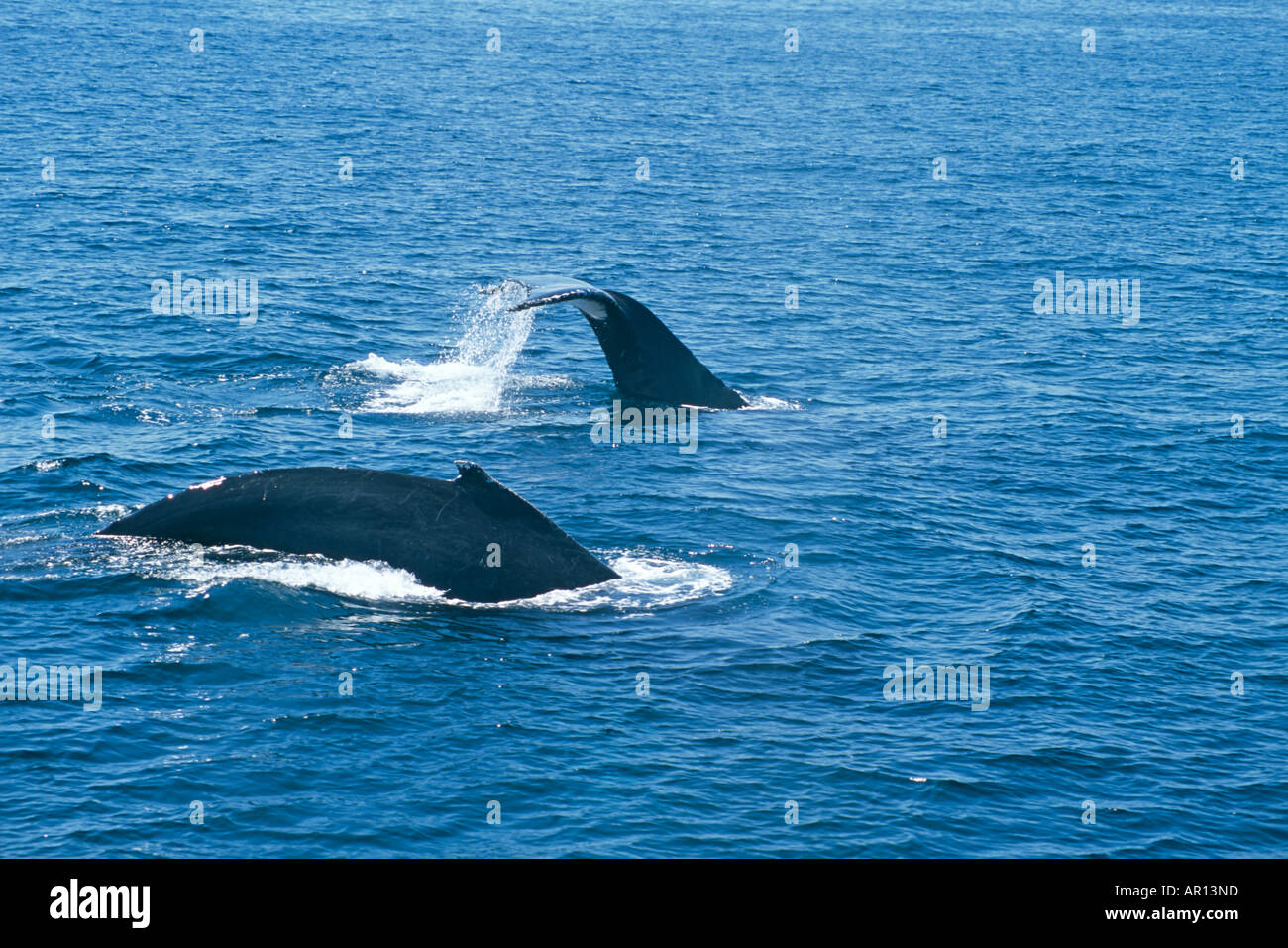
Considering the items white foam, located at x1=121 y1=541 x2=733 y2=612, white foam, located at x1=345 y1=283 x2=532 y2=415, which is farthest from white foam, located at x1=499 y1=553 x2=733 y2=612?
white foam, located at x1=345 y1=283 x2=532 y2=415

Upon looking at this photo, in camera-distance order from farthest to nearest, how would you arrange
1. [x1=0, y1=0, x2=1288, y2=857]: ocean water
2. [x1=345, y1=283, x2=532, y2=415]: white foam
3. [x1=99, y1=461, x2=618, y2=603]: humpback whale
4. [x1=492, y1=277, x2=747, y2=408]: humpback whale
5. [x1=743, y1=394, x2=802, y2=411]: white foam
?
1. [x1=743, y1=394, x2=802, y2=411]: white foam
2. [x1=345, y1=283, x2=532, y2=415]: white foam
3. [x1=492, y1=277, x2=747, y2=408]: humpback whale
4. [x1=99, y1=461, x2=618, y2=603]: humpback whale
5. [x1=0, y1=0, x2=1288, y2=857]: ocean water

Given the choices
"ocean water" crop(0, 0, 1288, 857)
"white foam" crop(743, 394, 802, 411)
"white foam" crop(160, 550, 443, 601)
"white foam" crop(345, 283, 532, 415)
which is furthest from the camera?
"white foam" crop(743, 394, 802, 411)

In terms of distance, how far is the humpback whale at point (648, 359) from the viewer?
31.4m

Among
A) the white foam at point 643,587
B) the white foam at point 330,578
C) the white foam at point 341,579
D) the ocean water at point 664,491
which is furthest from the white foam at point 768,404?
the white foam at point 330,578

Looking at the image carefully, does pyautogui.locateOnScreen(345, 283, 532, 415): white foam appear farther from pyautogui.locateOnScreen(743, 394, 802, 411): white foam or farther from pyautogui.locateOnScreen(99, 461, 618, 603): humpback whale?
pyautogui.locateOnScreen(99, 461, 618, 603): humpback whale

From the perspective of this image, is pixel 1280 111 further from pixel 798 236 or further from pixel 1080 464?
pixel 1080 464

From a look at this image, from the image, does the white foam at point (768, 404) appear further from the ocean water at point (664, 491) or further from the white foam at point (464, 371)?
the white foam at point (464, 371)

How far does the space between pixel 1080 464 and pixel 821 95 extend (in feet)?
223

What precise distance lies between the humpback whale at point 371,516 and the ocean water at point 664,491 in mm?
522

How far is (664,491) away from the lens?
2869 cm

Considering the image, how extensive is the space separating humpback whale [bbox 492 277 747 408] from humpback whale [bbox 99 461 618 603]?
9.92 m

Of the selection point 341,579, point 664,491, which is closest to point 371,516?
point 341,579

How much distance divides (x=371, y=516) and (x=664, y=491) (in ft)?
30.2

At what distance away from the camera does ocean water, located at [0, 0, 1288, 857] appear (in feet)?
59.6
